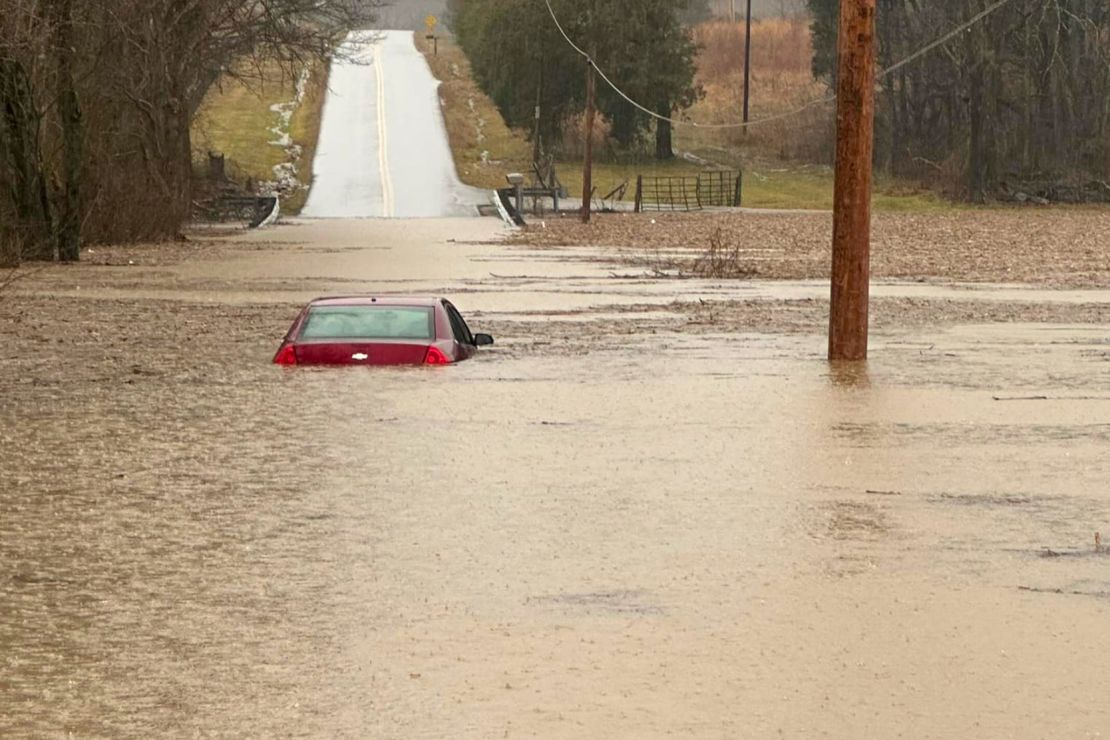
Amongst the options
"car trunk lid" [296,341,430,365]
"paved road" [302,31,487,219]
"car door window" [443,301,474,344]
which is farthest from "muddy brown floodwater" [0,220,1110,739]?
"paved road" [302,31,487,219]

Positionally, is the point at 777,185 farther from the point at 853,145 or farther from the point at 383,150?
the point at 853,145

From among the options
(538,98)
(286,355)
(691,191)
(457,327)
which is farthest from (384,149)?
(286,355)

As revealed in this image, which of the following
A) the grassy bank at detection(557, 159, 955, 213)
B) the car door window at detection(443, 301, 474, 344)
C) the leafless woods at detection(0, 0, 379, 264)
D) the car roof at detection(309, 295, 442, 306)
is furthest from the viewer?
the grassy bank at detection(557, 159, 955, 213)

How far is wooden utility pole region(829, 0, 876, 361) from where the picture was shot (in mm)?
23250

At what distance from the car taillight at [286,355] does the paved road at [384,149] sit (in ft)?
146

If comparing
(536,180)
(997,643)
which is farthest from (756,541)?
(536,180)

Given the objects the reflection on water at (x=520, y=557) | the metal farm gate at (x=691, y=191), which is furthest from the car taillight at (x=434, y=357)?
the metal farm gate at (x=691, y=191)

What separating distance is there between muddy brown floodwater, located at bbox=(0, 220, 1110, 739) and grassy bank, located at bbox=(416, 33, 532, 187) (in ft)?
207

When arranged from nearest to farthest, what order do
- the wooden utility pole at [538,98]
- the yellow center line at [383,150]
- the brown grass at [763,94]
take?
the yellow center line at [383,150] → the wooden utility pole at [538,98] → the brown grass at [763,94]

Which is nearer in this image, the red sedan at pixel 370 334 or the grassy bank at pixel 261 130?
the red sedan at pixel 370 334

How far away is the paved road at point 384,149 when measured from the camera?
253ft

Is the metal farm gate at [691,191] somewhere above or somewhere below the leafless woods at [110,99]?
below

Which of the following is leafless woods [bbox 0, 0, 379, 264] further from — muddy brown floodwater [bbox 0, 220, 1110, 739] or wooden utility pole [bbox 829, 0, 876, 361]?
wooden utility pole [bbox 829, 0, 876, 361]

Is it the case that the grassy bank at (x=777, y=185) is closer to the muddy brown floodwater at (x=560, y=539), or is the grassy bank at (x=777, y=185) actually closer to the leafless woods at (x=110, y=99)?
the leafless woods at (x=110, y=99)
